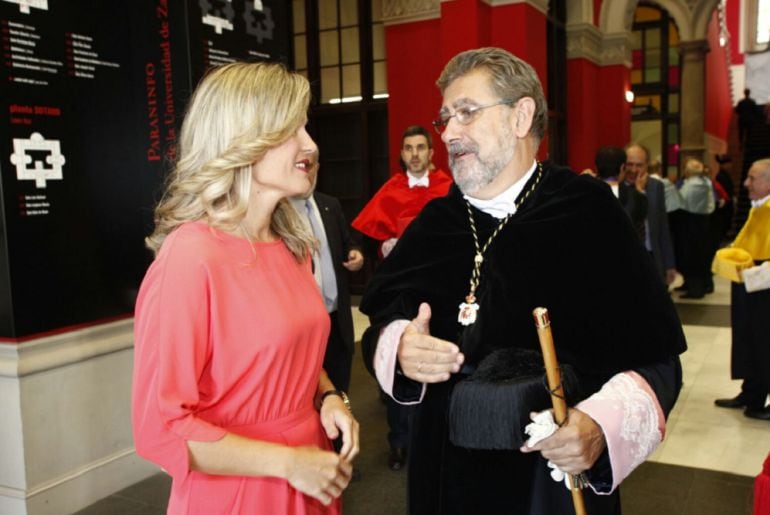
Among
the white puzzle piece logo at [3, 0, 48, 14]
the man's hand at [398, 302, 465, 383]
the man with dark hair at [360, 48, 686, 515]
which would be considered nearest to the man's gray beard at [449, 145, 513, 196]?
the man with dark hair at [360, 48, 686, 515]

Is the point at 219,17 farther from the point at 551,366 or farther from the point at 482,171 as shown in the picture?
the point at 551,366

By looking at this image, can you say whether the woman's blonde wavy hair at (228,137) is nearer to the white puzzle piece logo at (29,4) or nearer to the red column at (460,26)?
the white puzzle piece logo at (29,4)

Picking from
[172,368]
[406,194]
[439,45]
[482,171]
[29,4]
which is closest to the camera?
[172,368]

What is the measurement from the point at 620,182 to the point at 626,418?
14.1 feet

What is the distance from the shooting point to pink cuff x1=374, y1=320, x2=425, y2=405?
5.37 feet

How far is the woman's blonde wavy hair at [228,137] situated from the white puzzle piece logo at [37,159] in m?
1.76

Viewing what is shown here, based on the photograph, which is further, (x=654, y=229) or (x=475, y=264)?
(x=654, y=229)

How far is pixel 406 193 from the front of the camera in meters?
4.37

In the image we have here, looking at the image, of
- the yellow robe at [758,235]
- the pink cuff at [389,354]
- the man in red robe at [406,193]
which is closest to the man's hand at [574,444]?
the pink cuff at [389,354]

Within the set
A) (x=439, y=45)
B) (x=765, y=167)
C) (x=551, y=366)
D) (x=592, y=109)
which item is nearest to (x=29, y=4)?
(x=551, y=366)

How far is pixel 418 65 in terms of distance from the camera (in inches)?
319

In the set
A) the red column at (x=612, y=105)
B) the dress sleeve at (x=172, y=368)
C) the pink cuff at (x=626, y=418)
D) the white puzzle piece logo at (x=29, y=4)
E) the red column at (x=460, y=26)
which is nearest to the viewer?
the dress sleeve at (x=172, y=368)

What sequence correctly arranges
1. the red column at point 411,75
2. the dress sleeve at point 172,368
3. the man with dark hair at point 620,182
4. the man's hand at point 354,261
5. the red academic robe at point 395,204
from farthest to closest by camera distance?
the red column at point 411,75
the man with dark hair at point 620,182
the red academic robe at point 395,204
the man's hand at point 354,261
the dress sleeve at point 172,368

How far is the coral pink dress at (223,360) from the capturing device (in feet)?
4.26
